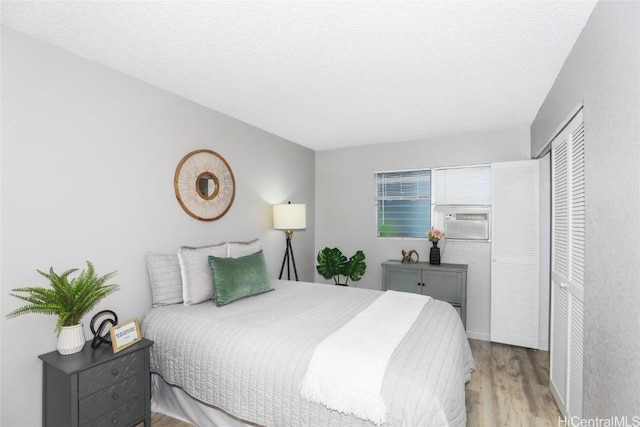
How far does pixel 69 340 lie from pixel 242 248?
1.53 meters

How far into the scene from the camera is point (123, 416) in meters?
1.95

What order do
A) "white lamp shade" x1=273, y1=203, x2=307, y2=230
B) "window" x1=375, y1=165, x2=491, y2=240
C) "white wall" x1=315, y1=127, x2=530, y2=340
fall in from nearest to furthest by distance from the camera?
"white lamp shade" x1=273, y1=203, x2=307, y2=230, "white wall" x1=315, y1=127, x2=530, y2=340, "window" x1=375, y1=165, x2=491, y2=240

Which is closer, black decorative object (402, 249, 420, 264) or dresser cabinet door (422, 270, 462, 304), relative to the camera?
dresser cabinet door (422, 270, 462, 304)

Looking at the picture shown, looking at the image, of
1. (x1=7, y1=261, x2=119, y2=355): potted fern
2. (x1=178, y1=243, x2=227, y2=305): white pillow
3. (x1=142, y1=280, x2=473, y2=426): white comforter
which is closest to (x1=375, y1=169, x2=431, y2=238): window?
(x1=142, y1=280, x2=473, y2=426): white comforter

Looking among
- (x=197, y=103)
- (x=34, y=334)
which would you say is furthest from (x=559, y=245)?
(x=34, y=334)

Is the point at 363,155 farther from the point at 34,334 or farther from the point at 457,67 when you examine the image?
the point at 34,334

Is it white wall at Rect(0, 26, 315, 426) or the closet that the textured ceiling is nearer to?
white wall at Rect(0, 26, 315, 426)

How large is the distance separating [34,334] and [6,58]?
1.64 m

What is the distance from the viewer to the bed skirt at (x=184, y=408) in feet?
6.75

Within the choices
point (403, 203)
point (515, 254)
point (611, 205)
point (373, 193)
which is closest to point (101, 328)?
point (611, 205)

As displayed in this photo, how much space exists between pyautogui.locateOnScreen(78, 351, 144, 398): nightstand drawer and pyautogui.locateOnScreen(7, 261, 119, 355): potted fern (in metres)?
0.24

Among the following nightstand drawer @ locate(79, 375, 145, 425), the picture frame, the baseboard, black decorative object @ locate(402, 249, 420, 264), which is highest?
black decorative object @ locate(402, 249, 420, 264)

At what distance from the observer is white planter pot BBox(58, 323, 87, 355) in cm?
189

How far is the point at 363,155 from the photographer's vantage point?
480cm
